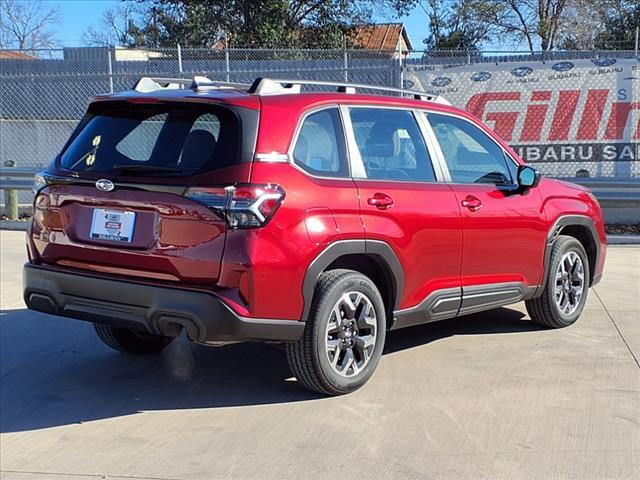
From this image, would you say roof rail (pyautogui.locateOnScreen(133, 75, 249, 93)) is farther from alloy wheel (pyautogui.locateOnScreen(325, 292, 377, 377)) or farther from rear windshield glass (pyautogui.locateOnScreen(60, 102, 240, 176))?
alloy wheel (pyautogui.locateOnScreen(325, 292, 377, 377))

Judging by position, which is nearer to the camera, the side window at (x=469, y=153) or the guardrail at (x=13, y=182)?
the side window at (x=469, y=153)

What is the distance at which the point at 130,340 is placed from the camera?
562cm

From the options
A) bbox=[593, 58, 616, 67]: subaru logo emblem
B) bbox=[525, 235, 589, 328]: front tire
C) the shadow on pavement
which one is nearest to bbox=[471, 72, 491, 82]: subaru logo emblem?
bbox=[593, 58, 616, 67]: subaru logo emblem

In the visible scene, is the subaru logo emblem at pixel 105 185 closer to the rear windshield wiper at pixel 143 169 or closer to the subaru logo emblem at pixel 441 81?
the rear windshield wiper at pixel 143 169

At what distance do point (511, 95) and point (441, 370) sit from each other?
7033mm

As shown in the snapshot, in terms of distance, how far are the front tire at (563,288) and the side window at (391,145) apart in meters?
1.56

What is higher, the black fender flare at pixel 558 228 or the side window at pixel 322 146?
the side window at pixel 322 146

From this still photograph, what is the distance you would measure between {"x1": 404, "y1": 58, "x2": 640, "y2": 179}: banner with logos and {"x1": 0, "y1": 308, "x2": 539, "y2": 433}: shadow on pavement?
17.7 feet

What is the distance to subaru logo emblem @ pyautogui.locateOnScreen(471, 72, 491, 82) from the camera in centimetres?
1123

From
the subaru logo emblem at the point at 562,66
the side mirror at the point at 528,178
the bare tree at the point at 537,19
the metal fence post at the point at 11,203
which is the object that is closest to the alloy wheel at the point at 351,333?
the side mirror at the point at 528,178

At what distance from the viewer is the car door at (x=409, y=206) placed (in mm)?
4719

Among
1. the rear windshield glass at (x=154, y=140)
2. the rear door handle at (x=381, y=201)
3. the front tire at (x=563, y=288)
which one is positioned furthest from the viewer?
the front tire at (x=563, y=288)

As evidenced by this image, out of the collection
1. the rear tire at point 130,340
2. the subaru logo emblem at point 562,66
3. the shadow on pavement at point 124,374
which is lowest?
the shadow on pavement at point 124,374

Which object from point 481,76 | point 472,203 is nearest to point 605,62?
point 481,76
